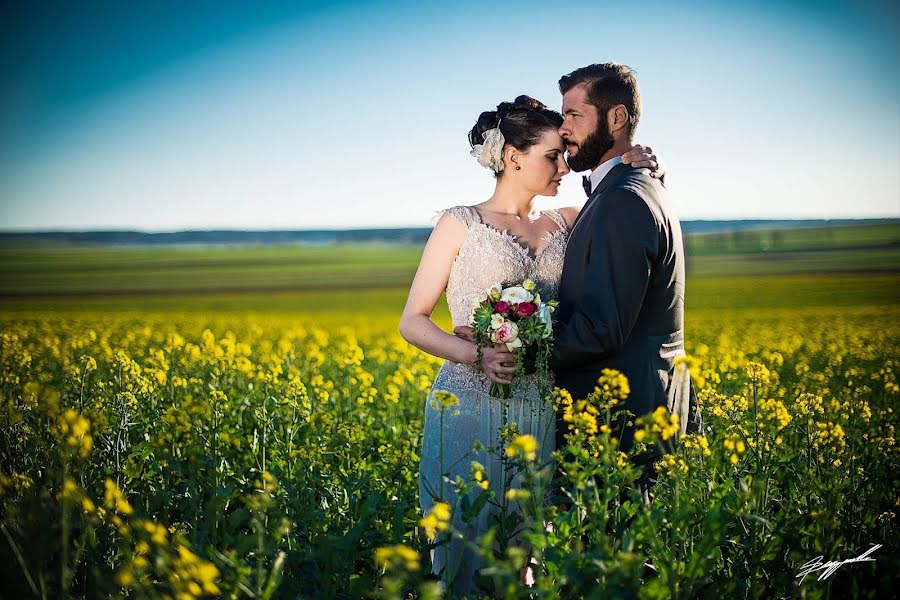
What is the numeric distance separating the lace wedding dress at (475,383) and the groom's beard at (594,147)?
38cm

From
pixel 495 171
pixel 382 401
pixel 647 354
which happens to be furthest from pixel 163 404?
pixel 647 354

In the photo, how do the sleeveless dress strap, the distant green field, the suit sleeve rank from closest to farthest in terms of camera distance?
the suit sleeve < the sleeveless dress strap < the distant green field

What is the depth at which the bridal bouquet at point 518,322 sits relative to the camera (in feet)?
8.96

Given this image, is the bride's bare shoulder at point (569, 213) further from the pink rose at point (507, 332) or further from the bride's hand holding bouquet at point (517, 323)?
the pink rose at point (507, 332)

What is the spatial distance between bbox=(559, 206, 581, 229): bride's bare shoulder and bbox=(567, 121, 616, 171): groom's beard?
349 mm

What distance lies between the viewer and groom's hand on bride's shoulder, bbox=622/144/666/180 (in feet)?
10.1

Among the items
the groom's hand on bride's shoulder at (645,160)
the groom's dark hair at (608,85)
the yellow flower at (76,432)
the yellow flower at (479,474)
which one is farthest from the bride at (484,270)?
the yellow flower at (76,432)

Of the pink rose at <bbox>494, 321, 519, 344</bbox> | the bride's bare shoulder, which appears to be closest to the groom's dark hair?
the bride's bare shoulder

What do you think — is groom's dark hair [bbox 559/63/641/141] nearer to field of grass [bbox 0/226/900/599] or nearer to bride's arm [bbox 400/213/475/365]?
bride's arm [bbox 400/213/475/365]

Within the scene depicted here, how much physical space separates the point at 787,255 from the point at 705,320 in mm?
22560

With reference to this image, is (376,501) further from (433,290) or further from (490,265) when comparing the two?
(490,265)

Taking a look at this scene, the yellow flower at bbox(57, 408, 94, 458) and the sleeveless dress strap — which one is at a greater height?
the sleeveless dress strap

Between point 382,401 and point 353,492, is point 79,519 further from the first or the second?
point 382,401

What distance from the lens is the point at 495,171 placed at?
11.2 ft
